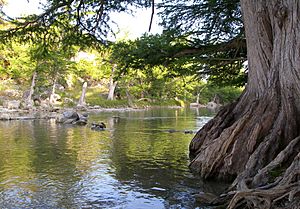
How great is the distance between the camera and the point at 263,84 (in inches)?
338

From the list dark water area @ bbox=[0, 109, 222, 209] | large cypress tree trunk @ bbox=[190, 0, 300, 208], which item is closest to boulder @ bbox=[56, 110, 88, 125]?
dark water area @ bbox=[0, 109, 222, 209]

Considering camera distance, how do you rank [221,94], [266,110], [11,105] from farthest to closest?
[221,94], [11,105], [266,110]

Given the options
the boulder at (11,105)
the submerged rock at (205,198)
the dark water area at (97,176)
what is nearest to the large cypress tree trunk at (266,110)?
the submerged rock at (205,198)

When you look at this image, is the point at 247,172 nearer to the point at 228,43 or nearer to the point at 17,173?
the point at 17,173

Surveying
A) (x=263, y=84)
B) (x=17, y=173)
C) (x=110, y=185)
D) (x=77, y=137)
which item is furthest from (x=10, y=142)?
(x=263, y=84)

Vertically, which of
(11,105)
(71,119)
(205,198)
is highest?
(11,105)

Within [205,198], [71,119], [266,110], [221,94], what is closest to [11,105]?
[71,119]

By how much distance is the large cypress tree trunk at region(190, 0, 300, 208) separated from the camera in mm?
6727

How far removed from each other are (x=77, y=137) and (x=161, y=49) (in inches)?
251

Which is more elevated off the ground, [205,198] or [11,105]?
[11,105]

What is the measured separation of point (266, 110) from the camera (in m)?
7.82

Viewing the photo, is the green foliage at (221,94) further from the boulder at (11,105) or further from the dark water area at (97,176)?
the dark water area at (97,176)

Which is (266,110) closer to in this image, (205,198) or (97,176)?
(205,198)

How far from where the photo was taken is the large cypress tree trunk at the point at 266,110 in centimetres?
673
